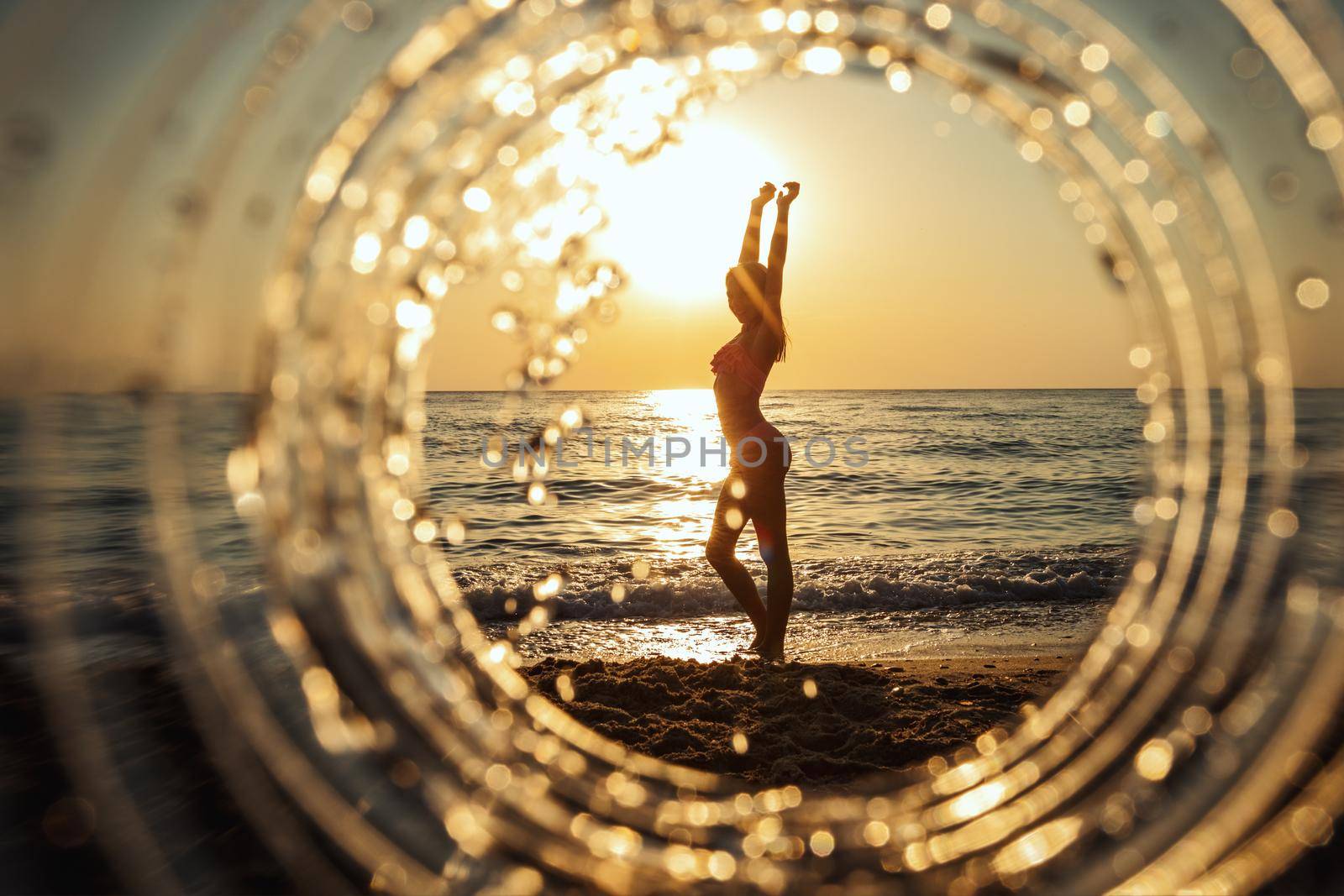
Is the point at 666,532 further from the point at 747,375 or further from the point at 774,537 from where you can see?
the point at 747,375

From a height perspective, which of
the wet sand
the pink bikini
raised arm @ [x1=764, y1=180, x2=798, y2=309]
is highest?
raised arm @ [x1=764, y1=180, x2=798, y2=309]

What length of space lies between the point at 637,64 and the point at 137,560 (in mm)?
8656

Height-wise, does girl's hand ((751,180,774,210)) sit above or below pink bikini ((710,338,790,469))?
above

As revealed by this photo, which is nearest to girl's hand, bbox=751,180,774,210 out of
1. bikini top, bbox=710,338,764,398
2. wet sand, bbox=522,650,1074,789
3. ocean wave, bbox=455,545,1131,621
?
bikini top, bbox=710,338,764,398

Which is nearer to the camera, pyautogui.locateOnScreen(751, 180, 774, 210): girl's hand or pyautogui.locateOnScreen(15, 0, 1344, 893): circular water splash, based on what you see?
pyautogui.locateOnScreen(15, 0, 1344, 893): circular water splash

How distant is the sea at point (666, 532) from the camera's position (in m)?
5.71

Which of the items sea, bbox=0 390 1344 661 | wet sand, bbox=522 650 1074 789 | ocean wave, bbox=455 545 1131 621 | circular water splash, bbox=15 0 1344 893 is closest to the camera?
circular water splash, bbox=15 0 1344 893

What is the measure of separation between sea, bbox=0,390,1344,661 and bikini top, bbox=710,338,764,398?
2.46 feet

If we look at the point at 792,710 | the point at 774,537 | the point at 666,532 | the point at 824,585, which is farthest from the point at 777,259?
the point at 666,532

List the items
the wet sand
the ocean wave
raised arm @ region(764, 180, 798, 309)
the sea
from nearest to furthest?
the wet sand
raised arm @ region(764, 180, 798, 309)
the sea
the ocean wave

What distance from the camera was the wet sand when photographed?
4121 millimetres

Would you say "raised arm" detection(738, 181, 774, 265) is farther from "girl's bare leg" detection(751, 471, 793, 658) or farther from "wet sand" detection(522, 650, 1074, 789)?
"wet sand" detection(522, 650, 1074, 789)

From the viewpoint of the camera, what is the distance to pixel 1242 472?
2980mm

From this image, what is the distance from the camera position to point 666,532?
11992 mm
